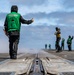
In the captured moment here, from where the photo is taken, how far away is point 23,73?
7875mm

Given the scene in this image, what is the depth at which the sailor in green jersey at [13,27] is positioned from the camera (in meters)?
15.6

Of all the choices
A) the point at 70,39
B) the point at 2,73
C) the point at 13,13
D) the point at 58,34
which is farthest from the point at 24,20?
the point at 70,39

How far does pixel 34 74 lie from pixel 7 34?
8164mm

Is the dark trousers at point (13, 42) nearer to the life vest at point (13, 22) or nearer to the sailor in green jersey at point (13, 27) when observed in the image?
the sailor in green jersey at point (13, 27)

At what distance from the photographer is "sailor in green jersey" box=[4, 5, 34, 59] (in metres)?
15.6

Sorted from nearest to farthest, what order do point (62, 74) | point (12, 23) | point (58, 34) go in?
point (62, 74) < point (12, 23) < point (58, 34)

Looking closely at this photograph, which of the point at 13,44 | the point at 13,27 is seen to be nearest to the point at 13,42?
the point at 13,44

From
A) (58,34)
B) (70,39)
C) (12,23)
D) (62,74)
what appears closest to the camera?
(62,74)

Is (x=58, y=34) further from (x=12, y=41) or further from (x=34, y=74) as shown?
(x=34, y=74)

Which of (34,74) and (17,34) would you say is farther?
(17,34)

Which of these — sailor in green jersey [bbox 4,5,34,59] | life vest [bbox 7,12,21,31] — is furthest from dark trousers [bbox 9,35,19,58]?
life vest [bbox 7,12,21,31]

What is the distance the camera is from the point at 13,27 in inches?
613

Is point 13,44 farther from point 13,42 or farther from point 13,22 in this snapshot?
point 13,22

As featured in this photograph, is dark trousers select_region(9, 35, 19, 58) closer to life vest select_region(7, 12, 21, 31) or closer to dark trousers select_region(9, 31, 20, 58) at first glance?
dark trousers select_region(9, 31, 20, 58)
